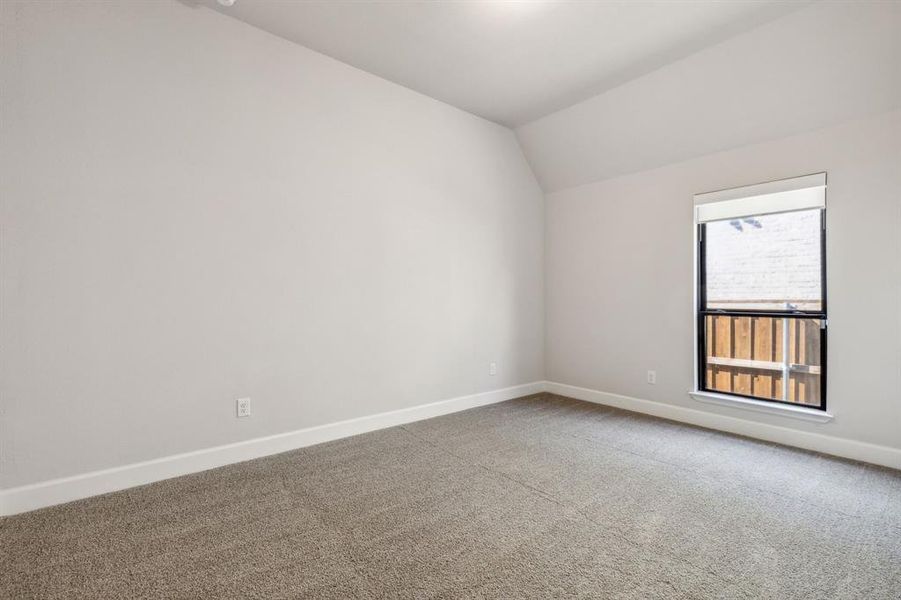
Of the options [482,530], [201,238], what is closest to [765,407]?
[482,530]

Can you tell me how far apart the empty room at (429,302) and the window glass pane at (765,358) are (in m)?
0.02

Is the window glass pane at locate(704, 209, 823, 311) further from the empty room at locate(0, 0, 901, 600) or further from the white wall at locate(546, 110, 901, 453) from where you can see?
the white wall at locate(546, 110, 901, 453)

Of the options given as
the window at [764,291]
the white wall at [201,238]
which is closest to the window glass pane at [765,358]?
the window at [764,291]

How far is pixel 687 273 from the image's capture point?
3.85 meters

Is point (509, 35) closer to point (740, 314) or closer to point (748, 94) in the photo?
point (748, 94)

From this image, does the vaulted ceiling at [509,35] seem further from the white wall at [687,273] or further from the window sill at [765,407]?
the window sill at [765,407]

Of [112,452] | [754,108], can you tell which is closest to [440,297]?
[112,452]

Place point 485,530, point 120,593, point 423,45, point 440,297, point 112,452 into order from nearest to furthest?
point 120,593, point 485,530, point 112,452, point 423,45, point 440,297

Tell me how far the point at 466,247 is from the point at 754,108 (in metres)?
2.56

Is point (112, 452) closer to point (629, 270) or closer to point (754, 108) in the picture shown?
point (629, 270)

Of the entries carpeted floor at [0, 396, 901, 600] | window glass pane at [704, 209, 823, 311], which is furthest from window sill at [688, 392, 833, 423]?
window glass pane at [704, 209, 823, 311]

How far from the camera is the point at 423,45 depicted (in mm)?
3146

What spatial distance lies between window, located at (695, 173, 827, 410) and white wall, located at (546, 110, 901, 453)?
109 millimetres

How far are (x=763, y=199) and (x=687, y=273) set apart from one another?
2.64 ft
